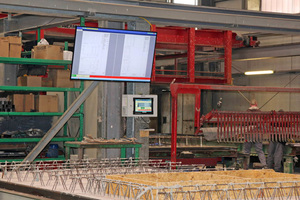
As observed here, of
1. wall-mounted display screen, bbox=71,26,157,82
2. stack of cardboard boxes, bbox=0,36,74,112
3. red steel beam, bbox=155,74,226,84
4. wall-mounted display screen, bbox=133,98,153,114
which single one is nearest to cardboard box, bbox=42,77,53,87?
stack of cardboard boxes, bbox=0,36,74,112

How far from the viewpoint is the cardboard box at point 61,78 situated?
8945 mm

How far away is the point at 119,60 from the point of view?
7.67m

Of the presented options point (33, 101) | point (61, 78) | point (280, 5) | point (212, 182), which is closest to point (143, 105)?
point (61, 78)

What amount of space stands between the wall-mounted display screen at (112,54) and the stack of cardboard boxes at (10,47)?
5.32ft

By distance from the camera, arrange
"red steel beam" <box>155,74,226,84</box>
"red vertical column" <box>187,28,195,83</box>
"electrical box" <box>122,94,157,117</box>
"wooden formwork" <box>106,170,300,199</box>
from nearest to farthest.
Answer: "wooden formwork" <box>106,170,300,199</box>
"electrical box" <box>122,94,157,117</box>
"red vertical column" <box>187,28,195,83</box>
"red steel beam" <box>155,74,226,84</box>

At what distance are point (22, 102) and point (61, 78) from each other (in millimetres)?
824

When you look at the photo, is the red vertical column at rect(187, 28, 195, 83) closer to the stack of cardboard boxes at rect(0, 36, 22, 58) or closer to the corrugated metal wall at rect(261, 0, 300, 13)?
the corrugated metal wall at rect(261, 0, 300, 13)

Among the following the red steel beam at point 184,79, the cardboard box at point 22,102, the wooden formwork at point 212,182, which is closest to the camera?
the wooden formwork at point 212,182

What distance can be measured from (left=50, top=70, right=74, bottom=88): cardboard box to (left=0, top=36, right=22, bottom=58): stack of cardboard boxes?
2.33ft

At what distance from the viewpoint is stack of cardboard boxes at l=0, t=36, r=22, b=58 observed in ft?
27.6

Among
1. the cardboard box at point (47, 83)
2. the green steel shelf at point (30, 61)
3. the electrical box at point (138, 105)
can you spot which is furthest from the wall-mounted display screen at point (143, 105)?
the cardboard box at point (47, 83)

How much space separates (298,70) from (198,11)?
33.0 ft

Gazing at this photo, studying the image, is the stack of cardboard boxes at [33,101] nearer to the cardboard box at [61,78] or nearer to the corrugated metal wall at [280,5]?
the cardboard box at [61,78]

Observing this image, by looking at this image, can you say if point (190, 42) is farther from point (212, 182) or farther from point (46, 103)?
point (212, 182)
